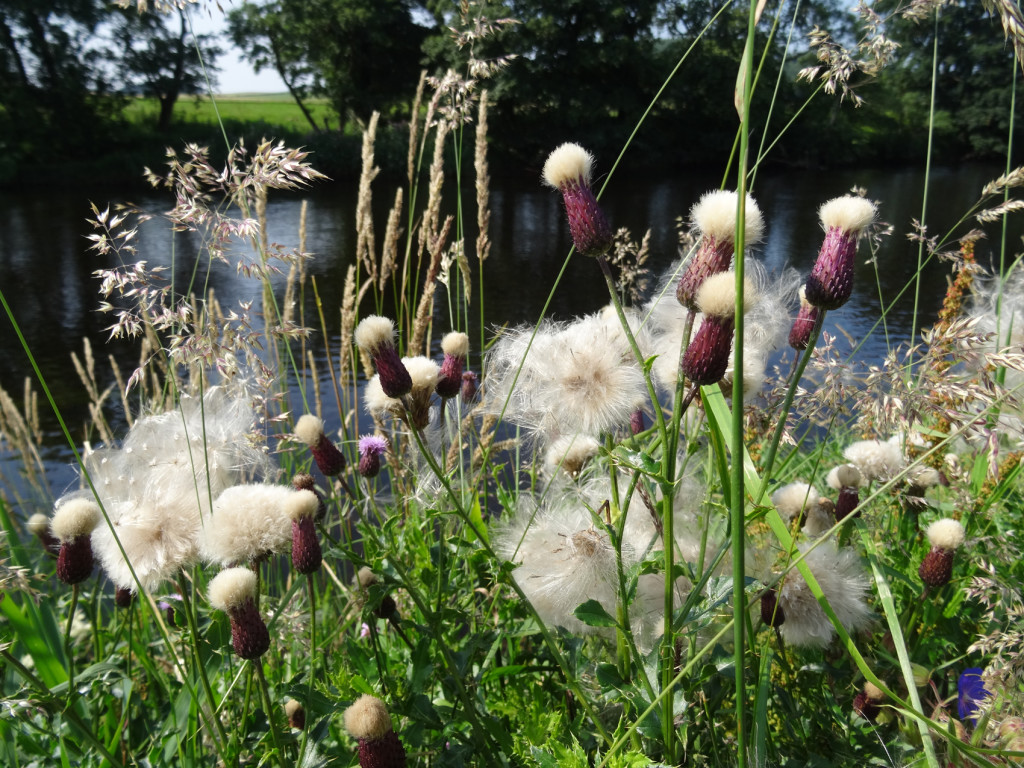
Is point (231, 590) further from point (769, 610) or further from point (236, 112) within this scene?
point (236, 112)

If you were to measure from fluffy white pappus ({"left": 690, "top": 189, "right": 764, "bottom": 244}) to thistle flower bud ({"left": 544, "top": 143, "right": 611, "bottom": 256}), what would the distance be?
145mm

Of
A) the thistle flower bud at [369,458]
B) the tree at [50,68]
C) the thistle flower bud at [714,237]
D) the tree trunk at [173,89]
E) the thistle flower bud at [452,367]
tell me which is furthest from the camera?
the tree trunk at [173,89]

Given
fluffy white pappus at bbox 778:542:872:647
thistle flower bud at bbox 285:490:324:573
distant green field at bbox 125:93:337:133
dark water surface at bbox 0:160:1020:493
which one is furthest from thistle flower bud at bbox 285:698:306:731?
distant green field at bbox 125:93:337:133

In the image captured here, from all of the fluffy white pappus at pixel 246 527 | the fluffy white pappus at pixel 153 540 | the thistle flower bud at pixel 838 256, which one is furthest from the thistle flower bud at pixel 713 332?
the fluffy white pappus at pixel 153 540

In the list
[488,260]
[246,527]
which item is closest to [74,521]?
[246,527]

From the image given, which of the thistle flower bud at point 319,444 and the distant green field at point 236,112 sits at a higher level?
the distant green field at point 236,112

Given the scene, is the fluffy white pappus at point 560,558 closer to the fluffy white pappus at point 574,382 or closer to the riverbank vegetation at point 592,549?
the riverbank vegetation at point 592,549

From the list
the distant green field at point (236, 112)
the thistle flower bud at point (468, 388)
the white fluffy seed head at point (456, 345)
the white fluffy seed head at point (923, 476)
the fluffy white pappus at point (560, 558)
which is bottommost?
the fluffy white pappus at point (560, 558)

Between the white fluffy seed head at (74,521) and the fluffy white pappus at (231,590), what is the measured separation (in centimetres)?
31

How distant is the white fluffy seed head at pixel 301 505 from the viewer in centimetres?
119

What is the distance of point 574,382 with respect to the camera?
1.36 meters

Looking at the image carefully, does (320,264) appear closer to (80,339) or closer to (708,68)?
(80,339)

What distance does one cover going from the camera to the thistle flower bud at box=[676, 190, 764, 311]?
99 centimetres

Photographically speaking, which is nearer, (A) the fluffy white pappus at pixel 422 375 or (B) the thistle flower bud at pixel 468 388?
(A) the fluffy white pappus at pixel 422 375
